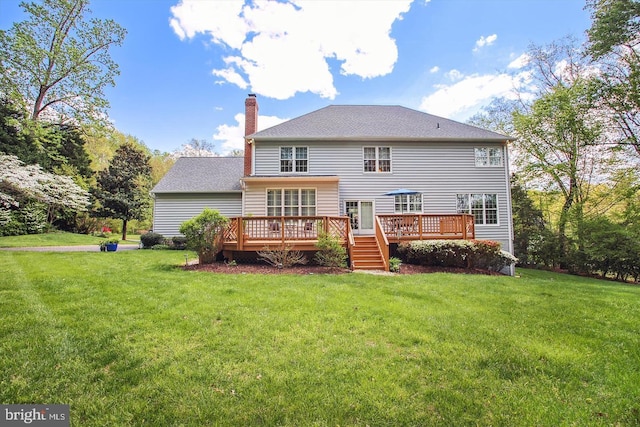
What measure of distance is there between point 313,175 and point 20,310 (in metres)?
11.1

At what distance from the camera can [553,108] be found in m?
17.0

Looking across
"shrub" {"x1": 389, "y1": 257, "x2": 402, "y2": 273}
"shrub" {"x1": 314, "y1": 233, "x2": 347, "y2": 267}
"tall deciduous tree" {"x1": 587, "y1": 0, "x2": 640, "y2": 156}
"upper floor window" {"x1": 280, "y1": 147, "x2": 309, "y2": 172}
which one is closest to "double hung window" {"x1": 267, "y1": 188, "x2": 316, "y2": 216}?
"upper floor window" {"x1": 280, "y1": 147, "x2": 309, "y2": 172}

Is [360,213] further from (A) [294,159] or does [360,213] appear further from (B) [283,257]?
(B) [283,257]

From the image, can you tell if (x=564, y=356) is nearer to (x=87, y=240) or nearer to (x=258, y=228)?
(x=258, y=228)

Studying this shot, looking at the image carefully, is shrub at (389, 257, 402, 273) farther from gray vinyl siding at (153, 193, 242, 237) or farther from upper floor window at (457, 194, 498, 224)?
gray vinyl siding at (153, 193, 242, 237)

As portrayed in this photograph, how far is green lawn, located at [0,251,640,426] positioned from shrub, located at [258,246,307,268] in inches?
141

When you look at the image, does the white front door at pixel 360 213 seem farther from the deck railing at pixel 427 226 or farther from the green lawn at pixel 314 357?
the green lawn at pixel 314 357

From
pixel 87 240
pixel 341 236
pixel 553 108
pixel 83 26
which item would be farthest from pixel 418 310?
pixel 87 240

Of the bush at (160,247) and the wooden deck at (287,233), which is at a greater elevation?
the wooden deck at (287,233)

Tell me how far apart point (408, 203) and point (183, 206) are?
12.7 m

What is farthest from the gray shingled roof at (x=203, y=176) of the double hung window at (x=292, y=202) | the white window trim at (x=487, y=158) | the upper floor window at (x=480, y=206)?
the white window trim at (x=487, y=158)

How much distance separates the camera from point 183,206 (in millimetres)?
16828

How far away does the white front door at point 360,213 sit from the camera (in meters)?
14.2

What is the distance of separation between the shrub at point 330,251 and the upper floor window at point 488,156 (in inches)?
387
